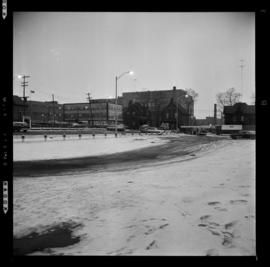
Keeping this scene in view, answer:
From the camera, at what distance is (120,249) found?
2.45 m

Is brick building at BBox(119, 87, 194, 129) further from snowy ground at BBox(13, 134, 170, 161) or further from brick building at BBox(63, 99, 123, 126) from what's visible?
snowy ground at BBox(13, 134, 170, 161)

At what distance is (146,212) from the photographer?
3.50 m

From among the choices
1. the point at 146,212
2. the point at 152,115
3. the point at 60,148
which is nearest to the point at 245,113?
the point at 146,212

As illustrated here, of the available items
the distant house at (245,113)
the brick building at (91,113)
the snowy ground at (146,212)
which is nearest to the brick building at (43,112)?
the brick building at (91,113)

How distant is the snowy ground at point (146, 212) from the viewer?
8.24ft

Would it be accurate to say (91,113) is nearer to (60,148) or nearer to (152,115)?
(152,115)

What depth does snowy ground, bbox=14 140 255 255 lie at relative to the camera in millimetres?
2512

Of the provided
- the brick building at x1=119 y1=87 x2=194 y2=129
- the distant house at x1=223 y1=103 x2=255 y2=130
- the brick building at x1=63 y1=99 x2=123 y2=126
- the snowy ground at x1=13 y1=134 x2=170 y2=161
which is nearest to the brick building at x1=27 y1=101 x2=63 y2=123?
the brick building at x1=63 y1=99 x2=123 y2=126

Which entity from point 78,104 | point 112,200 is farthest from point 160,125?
point 112,200

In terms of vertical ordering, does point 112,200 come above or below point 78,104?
below

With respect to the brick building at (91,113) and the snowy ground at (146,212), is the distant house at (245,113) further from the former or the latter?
the brick building at (91,113)
